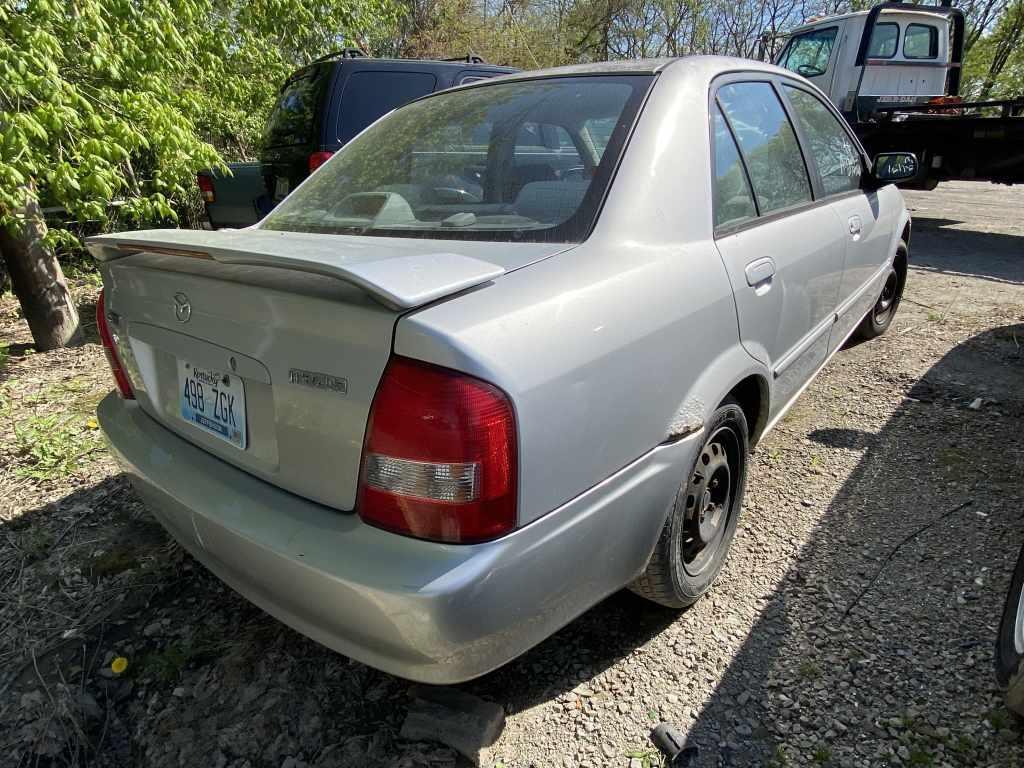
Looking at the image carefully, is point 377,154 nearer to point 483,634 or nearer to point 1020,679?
point 483,634

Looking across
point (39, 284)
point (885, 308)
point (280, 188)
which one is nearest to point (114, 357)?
point (39, 284)

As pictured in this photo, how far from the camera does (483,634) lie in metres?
1.36

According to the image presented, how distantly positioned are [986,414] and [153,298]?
12.5 ft

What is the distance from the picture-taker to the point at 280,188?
5.65m

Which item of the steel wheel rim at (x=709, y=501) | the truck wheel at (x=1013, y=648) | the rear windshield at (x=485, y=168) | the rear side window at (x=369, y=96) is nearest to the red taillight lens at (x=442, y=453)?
the rear windshield at (x=485, y=168)

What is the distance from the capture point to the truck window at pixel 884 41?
9.30 meters

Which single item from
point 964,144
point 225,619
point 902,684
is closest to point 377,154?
point 225,619

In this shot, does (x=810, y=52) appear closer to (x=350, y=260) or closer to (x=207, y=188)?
(x=207, y=188)

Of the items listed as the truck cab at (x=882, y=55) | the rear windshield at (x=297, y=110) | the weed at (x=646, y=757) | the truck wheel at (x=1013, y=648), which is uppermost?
the truck cab at (x=882, y=55)

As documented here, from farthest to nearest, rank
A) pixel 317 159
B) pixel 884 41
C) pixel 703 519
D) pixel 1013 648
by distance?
pixel 884 41
pixel 317 159
pixel 703 519
pixel 1013 648

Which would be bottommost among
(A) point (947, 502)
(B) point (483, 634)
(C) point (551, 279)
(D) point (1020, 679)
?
(A) point (947, 502)

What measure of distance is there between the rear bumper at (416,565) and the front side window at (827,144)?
6.08ft

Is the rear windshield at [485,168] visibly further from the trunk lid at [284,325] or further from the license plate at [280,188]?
the license plate at [280,188]

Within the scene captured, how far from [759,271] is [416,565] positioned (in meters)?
1.47
